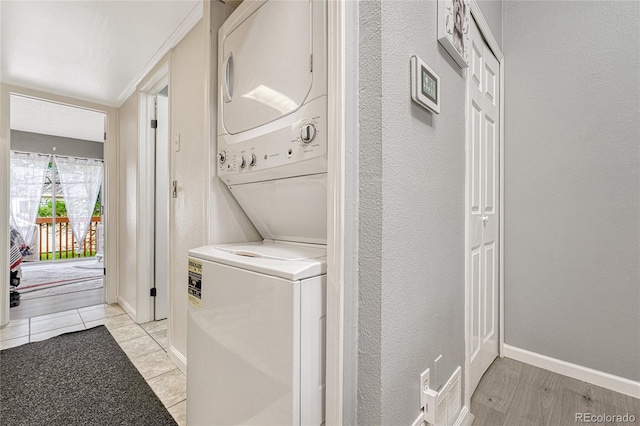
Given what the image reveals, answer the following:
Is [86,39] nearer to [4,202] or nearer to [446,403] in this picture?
[4,202]

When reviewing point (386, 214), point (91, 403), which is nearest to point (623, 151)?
point (386, 214)

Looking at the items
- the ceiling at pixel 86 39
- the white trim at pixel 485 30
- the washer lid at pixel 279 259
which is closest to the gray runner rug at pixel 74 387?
the washer lid at pixel 279 259

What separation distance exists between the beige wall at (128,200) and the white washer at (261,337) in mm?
2198

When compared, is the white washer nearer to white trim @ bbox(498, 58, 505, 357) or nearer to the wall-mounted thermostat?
the wall-mounted thermostat

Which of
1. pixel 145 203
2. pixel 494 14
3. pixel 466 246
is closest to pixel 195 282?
pixel 466 246

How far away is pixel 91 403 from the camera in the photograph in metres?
1.58

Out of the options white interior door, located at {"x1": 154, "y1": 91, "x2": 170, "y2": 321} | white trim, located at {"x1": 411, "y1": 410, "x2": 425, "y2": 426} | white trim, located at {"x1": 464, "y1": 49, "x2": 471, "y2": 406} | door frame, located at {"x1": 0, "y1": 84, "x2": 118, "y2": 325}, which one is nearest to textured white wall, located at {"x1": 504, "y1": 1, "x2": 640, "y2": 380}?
white trim, located at {"x1": 464, "y1": 49, "x2": 471, "y2": 406}

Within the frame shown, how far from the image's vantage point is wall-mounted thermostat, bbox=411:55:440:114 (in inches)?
36.1

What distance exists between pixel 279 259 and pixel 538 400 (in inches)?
65.3

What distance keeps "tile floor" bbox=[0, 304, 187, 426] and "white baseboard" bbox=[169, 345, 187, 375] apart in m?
0.02

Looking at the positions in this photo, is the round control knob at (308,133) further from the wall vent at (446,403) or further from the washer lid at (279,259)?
the wall vent at (446,403)

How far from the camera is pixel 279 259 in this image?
0.84 metres

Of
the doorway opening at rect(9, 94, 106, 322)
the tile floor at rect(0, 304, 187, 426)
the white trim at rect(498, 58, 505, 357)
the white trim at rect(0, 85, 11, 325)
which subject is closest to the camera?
the tile floor at rect(0, 304, 187, 426)

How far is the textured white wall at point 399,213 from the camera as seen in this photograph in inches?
31.7
